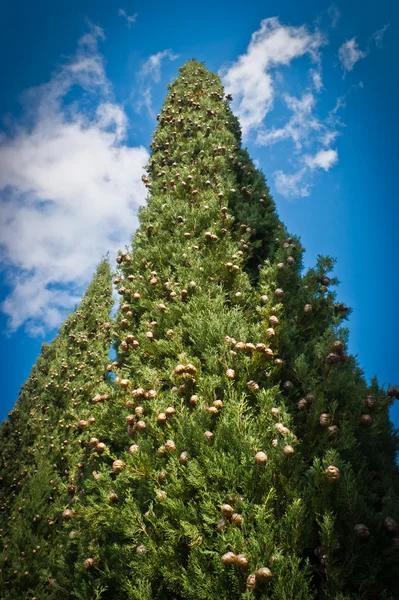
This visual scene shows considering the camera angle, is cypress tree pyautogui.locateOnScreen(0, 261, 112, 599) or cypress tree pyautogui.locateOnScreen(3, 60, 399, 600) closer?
cypress tree pyautogui.locateOnScreen(3, 60, 399, 600)

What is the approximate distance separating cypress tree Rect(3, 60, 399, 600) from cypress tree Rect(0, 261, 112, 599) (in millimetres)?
574

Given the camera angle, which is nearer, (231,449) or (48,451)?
(231,449)

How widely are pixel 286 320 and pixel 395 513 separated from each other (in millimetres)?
1721

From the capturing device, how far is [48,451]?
6.74 meters

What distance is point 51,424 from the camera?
7.34 m

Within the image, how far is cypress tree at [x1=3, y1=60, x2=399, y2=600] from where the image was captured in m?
1.73

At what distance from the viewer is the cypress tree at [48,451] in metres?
4.59

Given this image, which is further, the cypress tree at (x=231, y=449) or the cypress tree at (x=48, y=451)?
the cypress tree at (x=48, y=451)

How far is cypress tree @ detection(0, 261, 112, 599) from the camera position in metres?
4.59

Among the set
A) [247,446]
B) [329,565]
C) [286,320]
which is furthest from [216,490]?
[286,320]

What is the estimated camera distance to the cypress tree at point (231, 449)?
5.66ft

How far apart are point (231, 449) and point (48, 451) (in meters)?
6.25

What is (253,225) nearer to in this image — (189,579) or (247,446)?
(247,446)

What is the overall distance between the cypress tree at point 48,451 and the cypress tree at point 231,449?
0.57 meters
